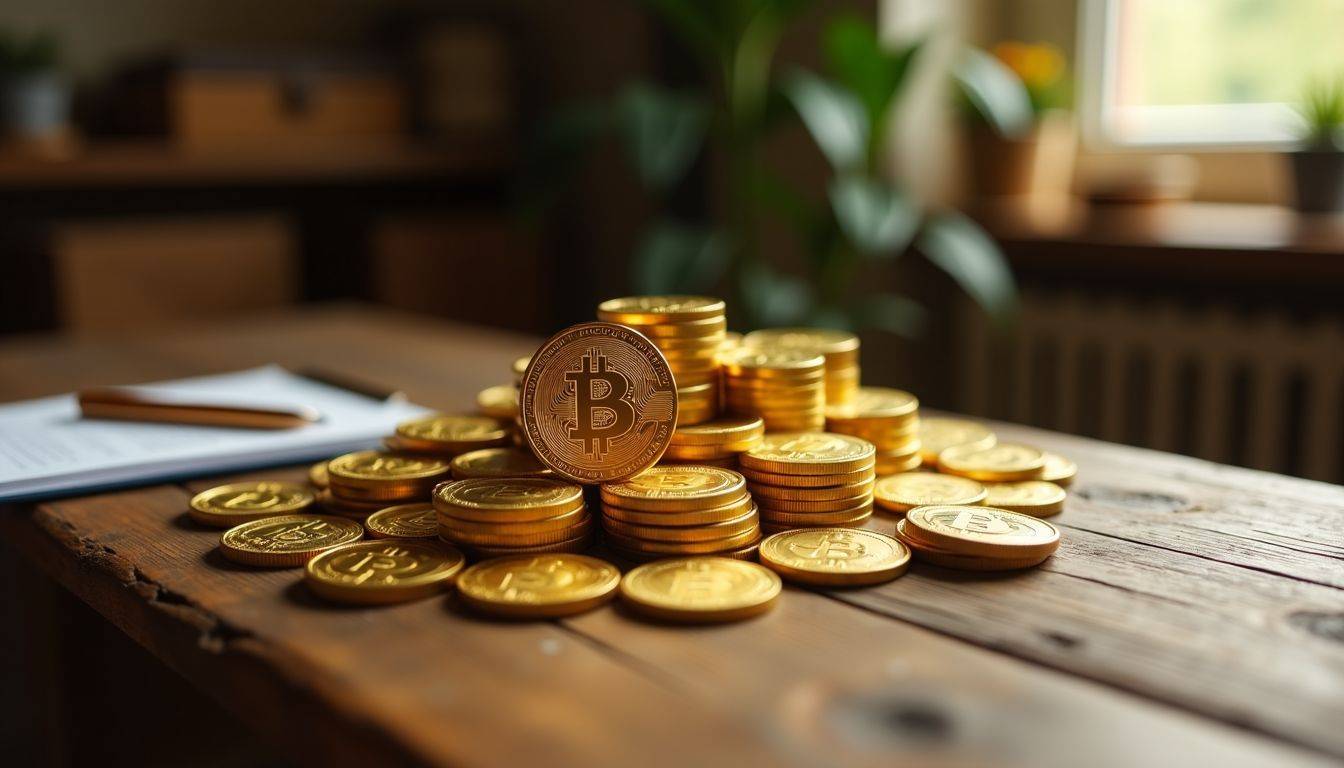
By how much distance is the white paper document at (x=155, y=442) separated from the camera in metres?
0.91

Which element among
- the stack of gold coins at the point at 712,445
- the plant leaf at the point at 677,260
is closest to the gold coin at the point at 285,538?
the stack of gold coins at the point at 712,445

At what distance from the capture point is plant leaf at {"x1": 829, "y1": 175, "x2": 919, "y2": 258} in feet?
6.14

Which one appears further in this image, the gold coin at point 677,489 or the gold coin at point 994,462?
the gold coin at point 994,462

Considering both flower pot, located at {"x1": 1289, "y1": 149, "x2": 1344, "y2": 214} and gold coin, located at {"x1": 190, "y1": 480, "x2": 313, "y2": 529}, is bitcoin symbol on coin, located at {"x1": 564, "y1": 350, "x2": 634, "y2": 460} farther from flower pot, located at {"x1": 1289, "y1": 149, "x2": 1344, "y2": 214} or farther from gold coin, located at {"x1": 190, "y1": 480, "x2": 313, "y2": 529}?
flower pot, located at {"x1": 1289, "y1": 149, "x2": 1344, "y2": 214}

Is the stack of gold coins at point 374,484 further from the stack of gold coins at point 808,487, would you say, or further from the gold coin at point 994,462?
the gold coin at point 994,462

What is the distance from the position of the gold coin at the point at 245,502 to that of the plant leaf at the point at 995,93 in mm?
1490

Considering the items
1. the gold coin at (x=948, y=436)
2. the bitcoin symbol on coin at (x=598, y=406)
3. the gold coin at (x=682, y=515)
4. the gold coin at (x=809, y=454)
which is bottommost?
the gold coin at (x=948, y=436)

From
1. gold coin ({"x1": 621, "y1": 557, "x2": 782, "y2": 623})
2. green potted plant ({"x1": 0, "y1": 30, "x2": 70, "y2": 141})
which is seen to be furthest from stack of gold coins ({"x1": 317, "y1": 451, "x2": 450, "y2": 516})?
green potted plant ({"x1": 0, "y1": 30, "x2": 70, "y2": 141})

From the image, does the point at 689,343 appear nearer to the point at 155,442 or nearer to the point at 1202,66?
the point at 155,442

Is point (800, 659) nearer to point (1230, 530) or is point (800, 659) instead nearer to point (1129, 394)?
point (1230, 530)

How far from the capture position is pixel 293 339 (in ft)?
5.59

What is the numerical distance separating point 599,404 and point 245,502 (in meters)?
0.29

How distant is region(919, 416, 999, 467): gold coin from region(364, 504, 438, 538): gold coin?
0.40 meters

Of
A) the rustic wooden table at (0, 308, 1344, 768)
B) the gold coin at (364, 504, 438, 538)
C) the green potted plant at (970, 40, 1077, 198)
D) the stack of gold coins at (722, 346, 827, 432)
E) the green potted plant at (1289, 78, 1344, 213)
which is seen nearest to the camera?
the rustic wooden table at (0, 308, 1344, 768)
